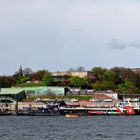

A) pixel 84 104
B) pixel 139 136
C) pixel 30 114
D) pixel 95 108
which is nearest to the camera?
pixel 139 136

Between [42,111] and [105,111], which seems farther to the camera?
[105,111]

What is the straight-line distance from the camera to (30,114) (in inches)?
6353

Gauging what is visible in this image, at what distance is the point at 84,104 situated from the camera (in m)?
189

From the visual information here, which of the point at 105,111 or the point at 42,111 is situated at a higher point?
the point at 42,111

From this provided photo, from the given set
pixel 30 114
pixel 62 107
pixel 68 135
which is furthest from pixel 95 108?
pixel 68 135

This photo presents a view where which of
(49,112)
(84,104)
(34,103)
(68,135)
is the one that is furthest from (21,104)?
(68,135)

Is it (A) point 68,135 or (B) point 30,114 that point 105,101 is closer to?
(B) point 30,114

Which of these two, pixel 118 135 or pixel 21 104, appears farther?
pixel 21 104

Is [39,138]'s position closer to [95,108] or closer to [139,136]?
[139,136]

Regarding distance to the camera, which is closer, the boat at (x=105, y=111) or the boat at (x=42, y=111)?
the boat at (x=42, y=111)

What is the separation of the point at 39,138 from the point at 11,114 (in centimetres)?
9512

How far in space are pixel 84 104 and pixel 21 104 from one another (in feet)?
63.4

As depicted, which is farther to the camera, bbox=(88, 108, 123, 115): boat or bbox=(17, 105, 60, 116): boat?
bbox=(88, 108, 123, 115): boat

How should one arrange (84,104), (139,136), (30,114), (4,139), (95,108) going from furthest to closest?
(84,104)
(95,108)
(30,114)
(139,136)
(4,139)
